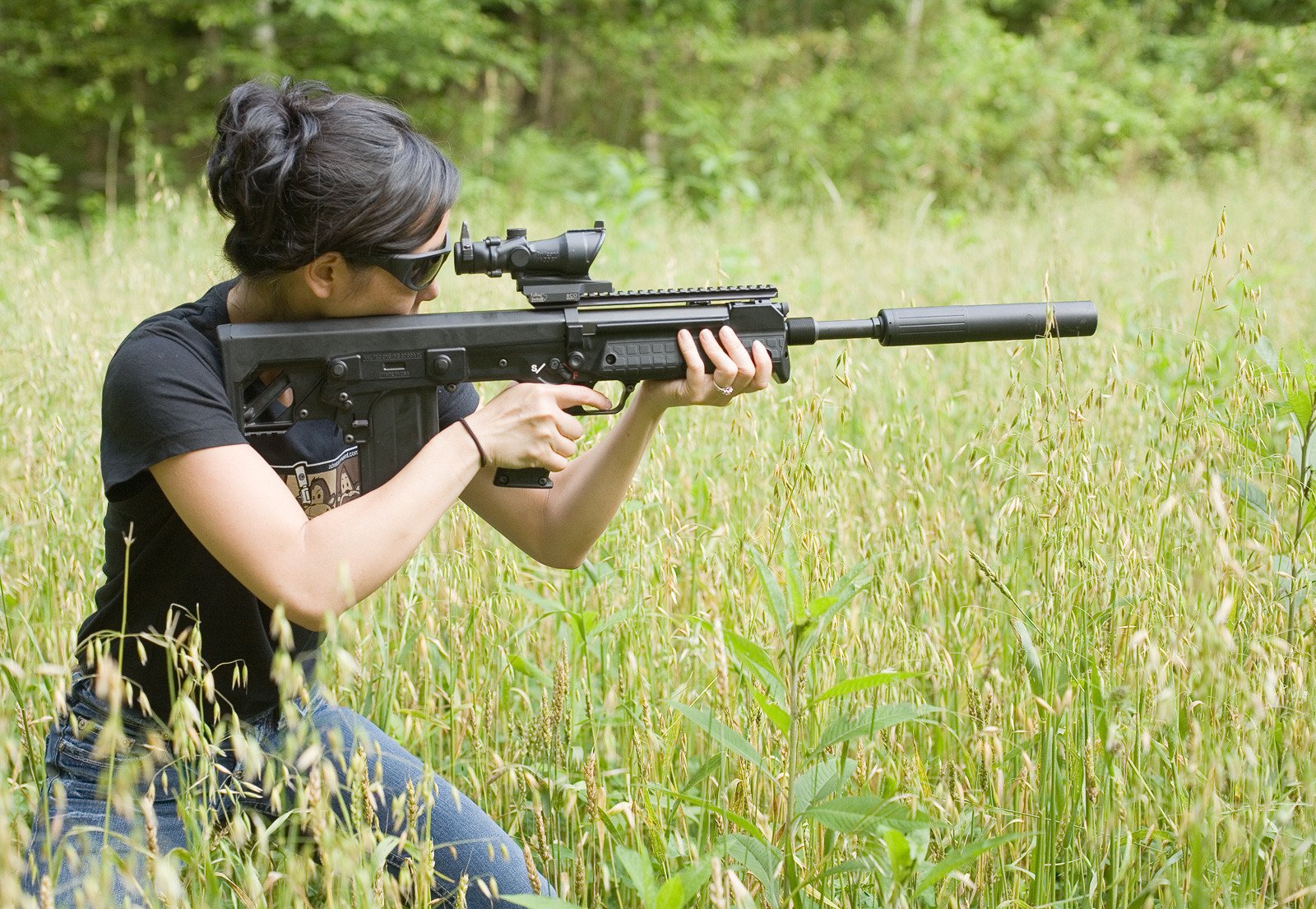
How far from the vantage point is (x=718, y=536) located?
216 centimetres

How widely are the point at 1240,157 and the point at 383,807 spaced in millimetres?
12629

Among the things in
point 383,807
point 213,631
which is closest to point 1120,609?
point 383,807

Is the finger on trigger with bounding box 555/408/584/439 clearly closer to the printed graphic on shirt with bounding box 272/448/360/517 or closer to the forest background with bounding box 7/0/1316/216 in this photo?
the printed graphic on shirt with bounding box 272/448/360/517

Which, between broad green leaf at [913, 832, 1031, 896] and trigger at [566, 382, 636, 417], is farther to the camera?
trigger at [566, 382, 636, 417]

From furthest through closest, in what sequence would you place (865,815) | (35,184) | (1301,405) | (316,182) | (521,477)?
(35,184) → (521,477) → (1301,405) → (316,182) → (865,815)

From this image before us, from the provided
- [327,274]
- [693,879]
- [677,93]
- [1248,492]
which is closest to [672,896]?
[693,879]

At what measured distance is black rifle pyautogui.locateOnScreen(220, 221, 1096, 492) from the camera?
185 cm

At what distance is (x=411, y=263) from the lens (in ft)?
5.98

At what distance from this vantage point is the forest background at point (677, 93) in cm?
997

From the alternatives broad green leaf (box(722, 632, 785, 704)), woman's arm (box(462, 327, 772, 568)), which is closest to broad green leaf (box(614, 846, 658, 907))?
broad green leaf (box(722, 632, 785, 704))

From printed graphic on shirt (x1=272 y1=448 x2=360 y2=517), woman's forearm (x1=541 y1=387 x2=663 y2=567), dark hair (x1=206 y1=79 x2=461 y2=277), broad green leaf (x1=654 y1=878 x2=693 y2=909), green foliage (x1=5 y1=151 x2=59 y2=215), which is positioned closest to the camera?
broad green leaf (x1=654 y1=878 x2=693 y2=909)

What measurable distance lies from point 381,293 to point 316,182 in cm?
23

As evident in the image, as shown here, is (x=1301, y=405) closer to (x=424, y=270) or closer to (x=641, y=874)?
(x=641, y=874)

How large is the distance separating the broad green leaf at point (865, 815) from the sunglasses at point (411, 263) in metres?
1.05
